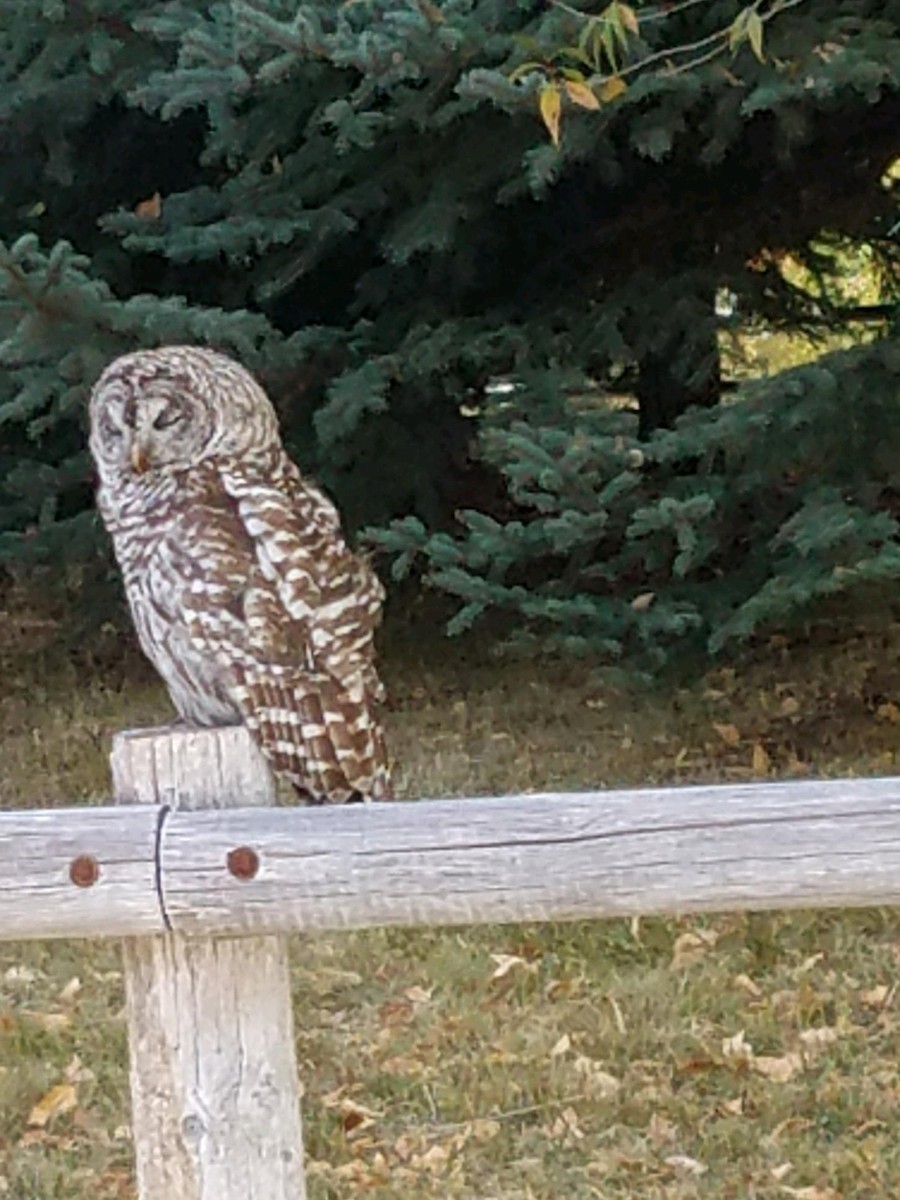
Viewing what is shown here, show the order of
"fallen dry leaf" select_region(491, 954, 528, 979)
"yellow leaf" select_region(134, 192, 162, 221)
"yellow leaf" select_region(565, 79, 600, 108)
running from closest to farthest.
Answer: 1. "yellow leaf" select_region(565, 79, 600, 108)
2. "fallen dry leaf" select_region(491, 954, 528, 979)
3. "yellow leaf" select_region(134, 192, 162, 221)

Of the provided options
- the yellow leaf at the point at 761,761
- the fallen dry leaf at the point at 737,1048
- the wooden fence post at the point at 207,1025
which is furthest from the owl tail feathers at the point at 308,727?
the yellow leaf at the point at 761,761

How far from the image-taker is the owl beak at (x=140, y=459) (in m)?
3.76

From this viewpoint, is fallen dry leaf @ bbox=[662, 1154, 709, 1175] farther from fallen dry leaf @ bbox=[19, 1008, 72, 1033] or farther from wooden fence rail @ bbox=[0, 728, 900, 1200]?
wooden fence rail @ bbox=[0, 728, 900, 1200]

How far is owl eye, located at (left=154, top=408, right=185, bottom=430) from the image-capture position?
377cm

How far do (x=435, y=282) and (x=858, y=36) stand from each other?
68.2 inches

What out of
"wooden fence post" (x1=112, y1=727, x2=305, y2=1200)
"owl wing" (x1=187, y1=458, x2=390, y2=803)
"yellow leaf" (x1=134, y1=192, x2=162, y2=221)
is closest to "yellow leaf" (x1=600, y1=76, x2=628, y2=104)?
"owl wing" (x1=187, y1=458, x2=390, y2=803)

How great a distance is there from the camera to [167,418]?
3773mm

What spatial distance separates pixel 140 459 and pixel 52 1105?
1487 millimetres

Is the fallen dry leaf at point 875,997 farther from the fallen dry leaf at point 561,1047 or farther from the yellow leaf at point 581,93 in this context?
the yellow leaf at point 581,93

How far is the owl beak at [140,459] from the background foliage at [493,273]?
5.07 ft

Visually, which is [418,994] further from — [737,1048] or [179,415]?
[179,415]

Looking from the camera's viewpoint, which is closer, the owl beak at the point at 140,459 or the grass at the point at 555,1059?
the owl beak at the point at 140,459

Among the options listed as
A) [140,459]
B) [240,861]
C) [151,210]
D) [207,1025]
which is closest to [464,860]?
[240,861]

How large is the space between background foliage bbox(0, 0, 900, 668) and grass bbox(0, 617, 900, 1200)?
38.0 inches
